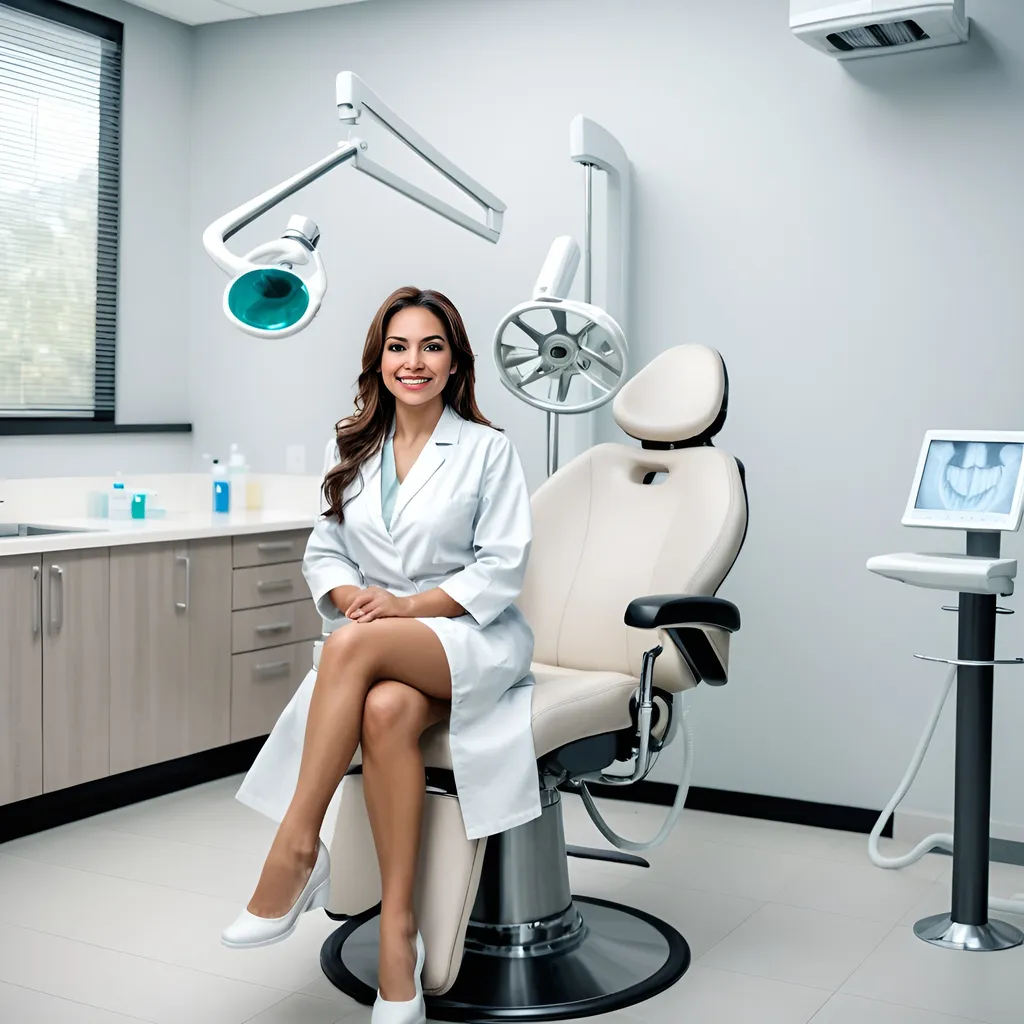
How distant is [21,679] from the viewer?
3.06 meters

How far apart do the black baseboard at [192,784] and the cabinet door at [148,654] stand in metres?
0.13

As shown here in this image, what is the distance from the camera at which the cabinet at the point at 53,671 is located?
9.96ft

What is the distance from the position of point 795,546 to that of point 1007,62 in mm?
1312

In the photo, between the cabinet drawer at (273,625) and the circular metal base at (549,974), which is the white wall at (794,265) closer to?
the cabinet drawer at (273,625)

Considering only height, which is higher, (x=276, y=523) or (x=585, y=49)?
(x=585, y=49)

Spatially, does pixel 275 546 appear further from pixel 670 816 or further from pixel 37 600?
pixel 670 816

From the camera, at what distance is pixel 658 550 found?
8.56ft

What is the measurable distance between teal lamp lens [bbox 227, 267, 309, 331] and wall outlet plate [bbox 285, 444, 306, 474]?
6.16 feet

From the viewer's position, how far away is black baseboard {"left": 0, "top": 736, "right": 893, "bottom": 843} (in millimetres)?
3225

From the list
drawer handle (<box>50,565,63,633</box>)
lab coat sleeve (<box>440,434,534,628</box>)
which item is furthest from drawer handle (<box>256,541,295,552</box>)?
lab coat sleeve (<box>440,434,534,628</box>)

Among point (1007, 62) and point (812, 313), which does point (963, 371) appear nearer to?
point (812, 313)

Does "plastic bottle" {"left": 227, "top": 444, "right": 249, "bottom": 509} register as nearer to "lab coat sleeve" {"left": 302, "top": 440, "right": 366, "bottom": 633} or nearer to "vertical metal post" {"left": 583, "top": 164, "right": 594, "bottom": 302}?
"vertical metal post" {"left": 583, "top": 164, "right": 594, "bottom": 302}

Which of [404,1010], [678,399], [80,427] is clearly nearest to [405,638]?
[404,1010]

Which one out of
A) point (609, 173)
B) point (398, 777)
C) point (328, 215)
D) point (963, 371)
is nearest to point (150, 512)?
point (328, 215)
